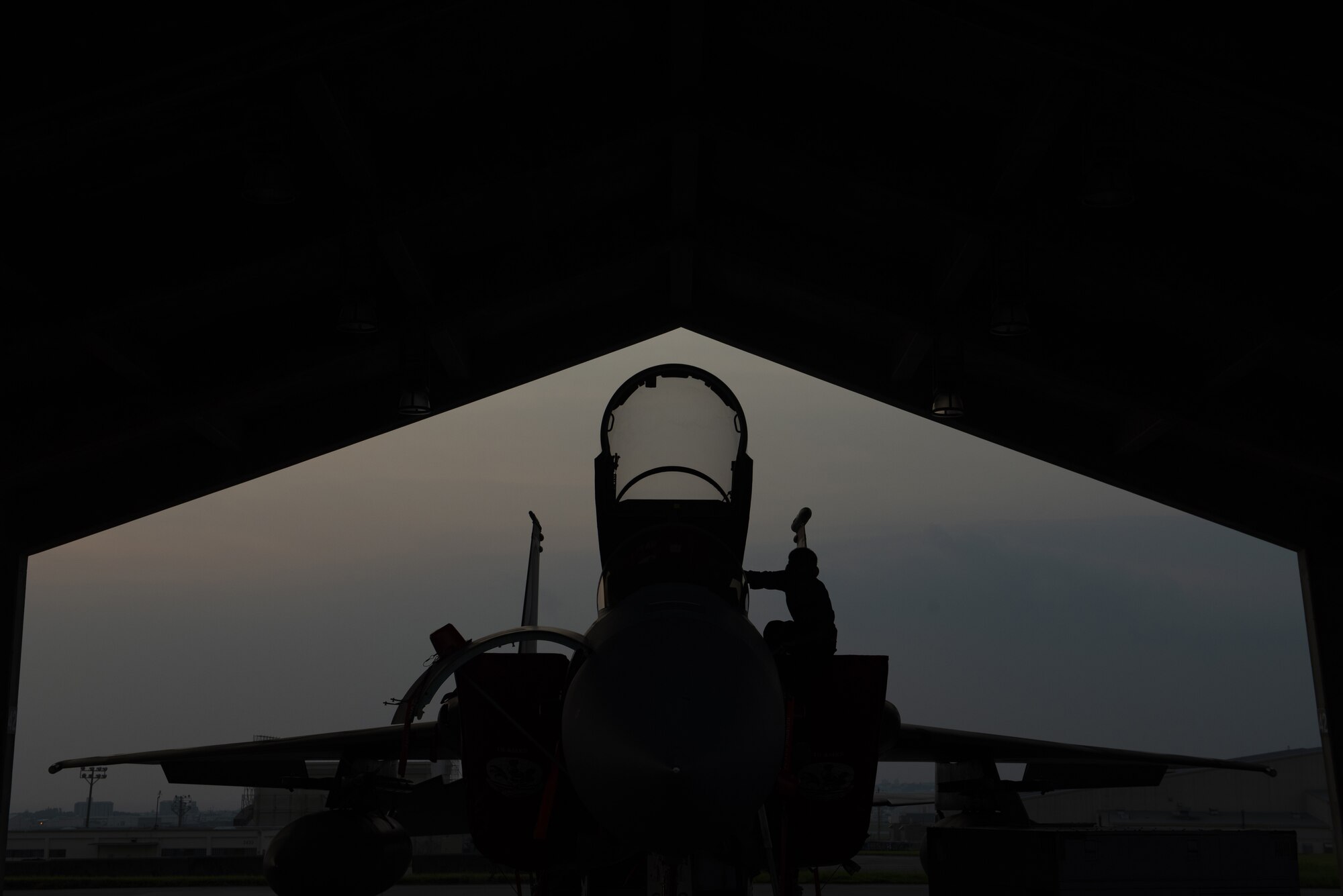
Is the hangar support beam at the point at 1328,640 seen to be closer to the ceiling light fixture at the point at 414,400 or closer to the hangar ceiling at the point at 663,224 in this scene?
the hangar ceiling at the point at 663,224

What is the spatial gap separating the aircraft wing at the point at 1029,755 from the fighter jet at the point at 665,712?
1.28 meters

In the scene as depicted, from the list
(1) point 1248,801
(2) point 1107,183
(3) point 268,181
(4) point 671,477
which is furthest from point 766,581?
(1) point 1248,801

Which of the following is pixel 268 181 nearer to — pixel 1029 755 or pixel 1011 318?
pixel 1011 318

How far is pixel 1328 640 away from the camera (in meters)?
12.9

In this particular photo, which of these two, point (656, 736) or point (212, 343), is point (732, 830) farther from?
point (212, 343)

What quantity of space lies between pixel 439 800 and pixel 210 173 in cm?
564

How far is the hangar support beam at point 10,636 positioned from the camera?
12.1 metres

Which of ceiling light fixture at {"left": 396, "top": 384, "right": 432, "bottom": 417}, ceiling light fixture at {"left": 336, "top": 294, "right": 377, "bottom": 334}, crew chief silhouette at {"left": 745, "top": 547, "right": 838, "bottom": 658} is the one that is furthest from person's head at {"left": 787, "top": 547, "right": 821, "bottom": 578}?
ceiling light fixture at {"left": 396, "top": 384, "right": 432, "bottom": 417}

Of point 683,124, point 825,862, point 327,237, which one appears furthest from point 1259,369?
point 327,237

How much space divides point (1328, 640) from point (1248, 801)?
35.5 m

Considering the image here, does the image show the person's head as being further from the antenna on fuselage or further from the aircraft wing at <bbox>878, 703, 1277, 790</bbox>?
the antenna on fuselage

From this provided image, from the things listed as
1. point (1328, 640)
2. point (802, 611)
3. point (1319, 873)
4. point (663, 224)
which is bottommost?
point (1319, 873)

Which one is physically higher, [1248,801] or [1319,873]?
[1248,801]

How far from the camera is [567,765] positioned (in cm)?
409
